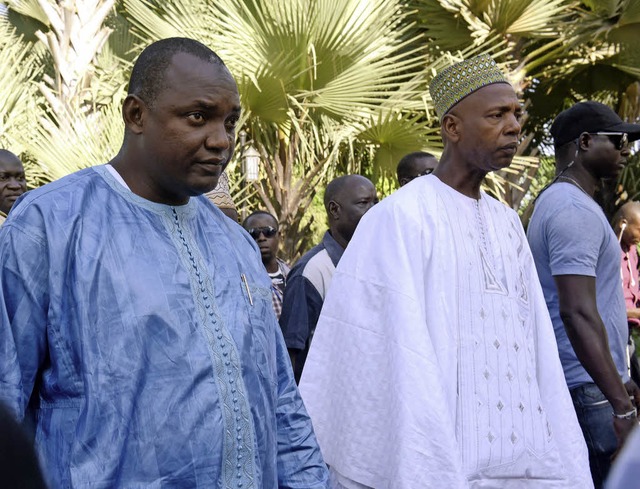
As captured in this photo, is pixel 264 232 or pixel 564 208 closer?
pixel 564 208

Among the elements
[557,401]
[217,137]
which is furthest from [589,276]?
[217,137]

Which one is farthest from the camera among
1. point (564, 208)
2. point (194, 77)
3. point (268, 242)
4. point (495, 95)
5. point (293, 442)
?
point (268, 242)


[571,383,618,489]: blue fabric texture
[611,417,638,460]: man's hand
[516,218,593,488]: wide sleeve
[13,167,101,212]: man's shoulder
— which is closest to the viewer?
[13,167,101,212]: man's shoulder

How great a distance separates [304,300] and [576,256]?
153 cm

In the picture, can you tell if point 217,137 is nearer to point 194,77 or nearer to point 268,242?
point 194,77

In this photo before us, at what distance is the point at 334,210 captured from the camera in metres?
6.21

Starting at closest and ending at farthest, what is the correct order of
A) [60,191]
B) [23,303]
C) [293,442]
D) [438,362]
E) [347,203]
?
1. [23,303]
2. [60,191]
3. [293,442]
4. [438,362]
5. [347,203]

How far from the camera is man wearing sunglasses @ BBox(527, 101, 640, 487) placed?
435cm

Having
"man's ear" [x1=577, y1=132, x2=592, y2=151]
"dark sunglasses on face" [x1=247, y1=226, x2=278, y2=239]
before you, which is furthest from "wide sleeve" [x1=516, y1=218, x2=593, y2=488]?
"dark sunglasses on face" [x1=247, y1=226, x2=278, y2=239]

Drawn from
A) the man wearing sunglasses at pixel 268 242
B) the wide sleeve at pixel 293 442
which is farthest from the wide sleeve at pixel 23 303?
the man wearing sunglasses at pixel 268 242

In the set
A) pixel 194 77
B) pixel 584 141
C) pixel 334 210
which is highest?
pixel 584 141

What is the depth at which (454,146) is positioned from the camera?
3973mm

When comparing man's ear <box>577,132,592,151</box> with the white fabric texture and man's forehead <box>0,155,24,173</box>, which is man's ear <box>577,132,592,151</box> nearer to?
the white fabric texture

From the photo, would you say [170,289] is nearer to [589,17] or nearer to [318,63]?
[318,63]
